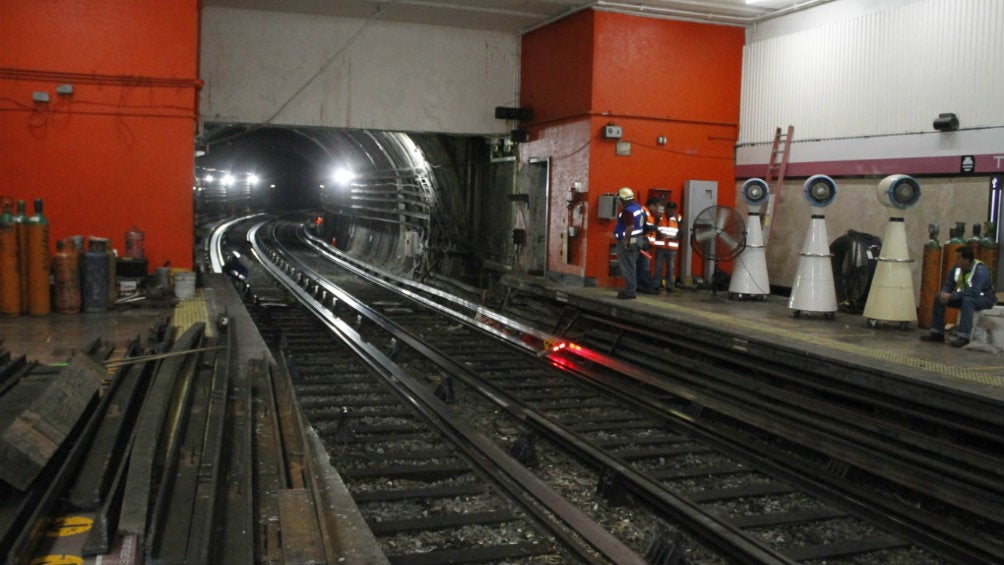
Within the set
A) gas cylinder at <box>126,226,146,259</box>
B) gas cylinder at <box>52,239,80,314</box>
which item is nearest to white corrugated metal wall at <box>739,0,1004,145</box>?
gas cylinder at <box>126,226,146,259</box>

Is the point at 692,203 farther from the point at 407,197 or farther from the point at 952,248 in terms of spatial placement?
the point at 407,197

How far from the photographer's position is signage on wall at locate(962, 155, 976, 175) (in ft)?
30.6

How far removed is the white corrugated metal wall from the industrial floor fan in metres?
1.96

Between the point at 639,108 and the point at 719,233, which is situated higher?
the point at 639,108

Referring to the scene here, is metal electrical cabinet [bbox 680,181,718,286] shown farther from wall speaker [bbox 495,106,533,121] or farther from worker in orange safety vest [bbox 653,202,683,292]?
wall speaker [bbox 495,106,533,121]

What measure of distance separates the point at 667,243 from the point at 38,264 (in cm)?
801

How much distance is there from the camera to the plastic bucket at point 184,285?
1088 centimetres

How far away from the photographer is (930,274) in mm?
8672

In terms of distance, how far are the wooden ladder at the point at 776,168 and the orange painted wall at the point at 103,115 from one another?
8273mm

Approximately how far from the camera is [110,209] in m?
11.1

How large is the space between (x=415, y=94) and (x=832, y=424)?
9.99 meters

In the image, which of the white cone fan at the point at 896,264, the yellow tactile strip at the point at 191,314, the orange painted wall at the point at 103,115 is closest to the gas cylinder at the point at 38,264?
the yellow tactile strip at the point at 191,314

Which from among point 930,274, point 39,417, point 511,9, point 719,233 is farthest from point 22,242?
point 930,274

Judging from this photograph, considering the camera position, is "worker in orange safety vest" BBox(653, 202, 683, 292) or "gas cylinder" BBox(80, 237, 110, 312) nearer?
"gas cylinder" BBox(80, 237, 110, 312)
